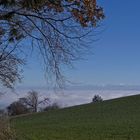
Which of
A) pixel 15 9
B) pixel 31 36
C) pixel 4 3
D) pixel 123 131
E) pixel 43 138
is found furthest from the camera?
pixel 123 131

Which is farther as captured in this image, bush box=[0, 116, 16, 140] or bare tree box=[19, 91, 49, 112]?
bare tree box=[19, 91, 49, 112]

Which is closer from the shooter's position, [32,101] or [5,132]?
[5,132]

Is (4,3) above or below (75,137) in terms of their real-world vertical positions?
above

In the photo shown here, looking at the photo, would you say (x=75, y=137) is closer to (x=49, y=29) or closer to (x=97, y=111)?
(x=49, y=29)

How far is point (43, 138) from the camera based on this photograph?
25188 millimetres

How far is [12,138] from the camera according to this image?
19484 mm

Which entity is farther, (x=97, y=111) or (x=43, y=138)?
(x=97, y=111)

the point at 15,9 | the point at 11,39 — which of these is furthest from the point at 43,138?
the point at 15,9

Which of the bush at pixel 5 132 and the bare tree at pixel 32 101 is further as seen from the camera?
the bare tree at pixel 32 101

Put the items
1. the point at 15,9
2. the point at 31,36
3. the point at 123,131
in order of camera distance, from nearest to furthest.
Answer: the point at 15,9 < the point at 31,36 < the point at 123,131

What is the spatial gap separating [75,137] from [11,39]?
8.89 meters

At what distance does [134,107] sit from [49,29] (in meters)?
37.9

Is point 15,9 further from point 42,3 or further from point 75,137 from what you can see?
point 75,137

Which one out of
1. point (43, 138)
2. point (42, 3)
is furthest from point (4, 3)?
point (43, 138)
